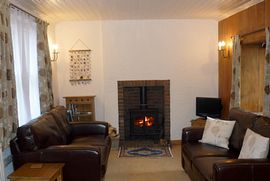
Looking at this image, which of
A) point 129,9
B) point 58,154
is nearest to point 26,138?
point 58,154

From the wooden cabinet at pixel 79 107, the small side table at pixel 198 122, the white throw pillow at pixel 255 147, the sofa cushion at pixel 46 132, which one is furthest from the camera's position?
the wooden cabinet at pixel 79 107

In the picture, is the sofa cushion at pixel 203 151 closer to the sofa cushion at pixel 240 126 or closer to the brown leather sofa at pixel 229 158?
the brown leather sofa at pixel 229 158

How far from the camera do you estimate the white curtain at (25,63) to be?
3.76 metres

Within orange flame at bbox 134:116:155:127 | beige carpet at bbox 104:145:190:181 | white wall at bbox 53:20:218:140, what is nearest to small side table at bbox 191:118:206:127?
white wall at bbox 53:20:218:140

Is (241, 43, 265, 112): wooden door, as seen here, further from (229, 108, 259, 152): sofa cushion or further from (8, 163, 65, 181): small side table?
(8, 163, 65, 181): small side table

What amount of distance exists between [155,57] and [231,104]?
1796mm

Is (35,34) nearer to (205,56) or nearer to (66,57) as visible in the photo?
(66,57)

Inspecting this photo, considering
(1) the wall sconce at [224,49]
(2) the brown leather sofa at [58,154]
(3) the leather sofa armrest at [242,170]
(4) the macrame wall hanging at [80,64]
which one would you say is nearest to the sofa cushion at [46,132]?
(2) the brown leather sofa at [58,154]

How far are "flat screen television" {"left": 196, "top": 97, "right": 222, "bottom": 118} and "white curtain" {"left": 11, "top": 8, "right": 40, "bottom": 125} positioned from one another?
308 cm

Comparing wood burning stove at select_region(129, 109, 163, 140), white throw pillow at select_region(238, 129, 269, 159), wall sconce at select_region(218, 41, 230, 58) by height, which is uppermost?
wall sconce at select_region(218, 41, 230, 58)

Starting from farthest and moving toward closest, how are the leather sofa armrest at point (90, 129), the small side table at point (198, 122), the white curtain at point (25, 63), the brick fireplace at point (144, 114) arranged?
the brick fireplace at point (144, 114) < the small side table at point (198, 122) < the leather sofa armrest at point (90, 129) < the white curtain at point (25, 63)

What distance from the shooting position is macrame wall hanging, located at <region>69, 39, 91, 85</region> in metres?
5.57

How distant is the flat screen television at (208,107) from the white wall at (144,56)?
253mm

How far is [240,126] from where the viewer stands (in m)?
3.57
